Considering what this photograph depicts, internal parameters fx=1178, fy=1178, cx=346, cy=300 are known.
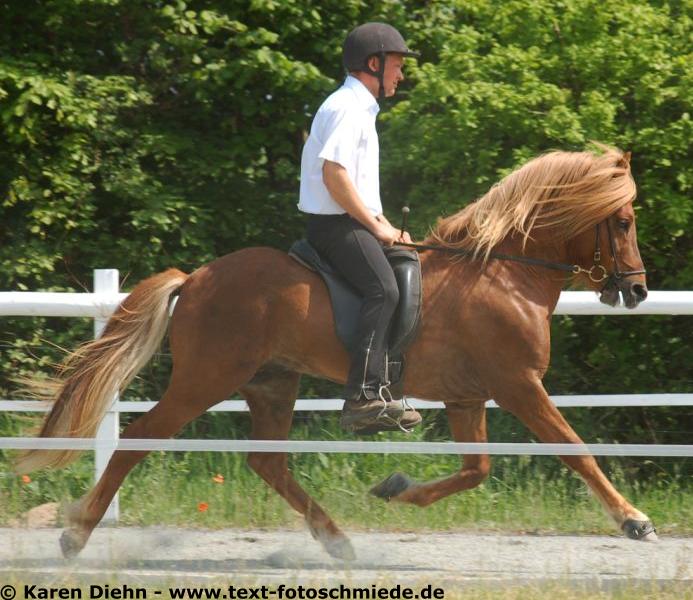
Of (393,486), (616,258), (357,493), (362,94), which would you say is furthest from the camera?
(357,493)

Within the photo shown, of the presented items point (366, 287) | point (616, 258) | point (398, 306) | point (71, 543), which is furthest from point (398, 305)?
point (71, 543)

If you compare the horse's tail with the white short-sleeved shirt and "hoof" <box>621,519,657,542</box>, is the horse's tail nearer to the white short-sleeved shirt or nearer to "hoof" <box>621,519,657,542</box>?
the white short-sleeved shirt

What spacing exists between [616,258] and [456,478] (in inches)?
50.2

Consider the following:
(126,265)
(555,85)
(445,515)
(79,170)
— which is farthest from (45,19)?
(445,515)

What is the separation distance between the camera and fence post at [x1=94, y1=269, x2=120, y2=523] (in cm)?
613

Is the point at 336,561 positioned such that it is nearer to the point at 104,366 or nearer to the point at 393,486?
the point at 393,486

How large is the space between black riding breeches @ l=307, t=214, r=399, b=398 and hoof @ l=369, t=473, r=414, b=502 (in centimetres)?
64

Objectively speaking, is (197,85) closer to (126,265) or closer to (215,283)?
(126,265)

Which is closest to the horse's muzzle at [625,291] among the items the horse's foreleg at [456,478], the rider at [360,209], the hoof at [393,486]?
the horse's foreleg at [456,478]

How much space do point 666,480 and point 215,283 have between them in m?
3.18

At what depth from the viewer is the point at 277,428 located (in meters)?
5.81

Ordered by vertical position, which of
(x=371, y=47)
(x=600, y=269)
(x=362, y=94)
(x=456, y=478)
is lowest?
(x=456, y=478)

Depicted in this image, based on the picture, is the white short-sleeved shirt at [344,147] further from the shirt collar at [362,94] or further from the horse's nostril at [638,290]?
the horse's nostril at [638,290]

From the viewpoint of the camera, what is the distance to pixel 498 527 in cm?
612
